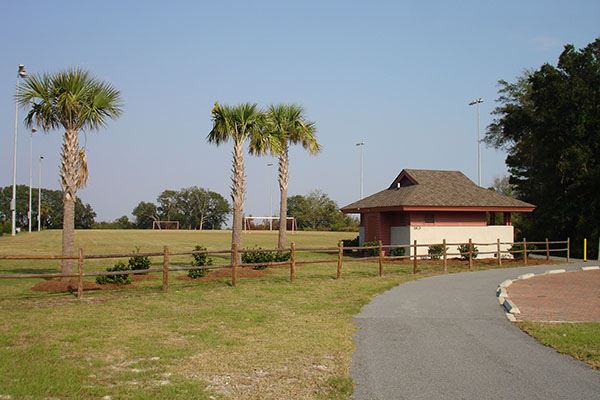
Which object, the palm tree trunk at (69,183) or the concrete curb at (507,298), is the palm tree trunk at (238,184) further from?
the concrete curb at (507,298)

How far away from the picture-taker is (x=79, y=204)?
118812 millimetres

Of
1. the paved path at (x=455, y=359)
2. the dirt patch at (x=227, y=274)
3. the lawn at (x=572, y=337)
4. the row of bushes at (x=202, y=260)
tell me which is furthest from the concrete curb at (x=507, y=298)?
the dirt patch at (x=227, y=274)

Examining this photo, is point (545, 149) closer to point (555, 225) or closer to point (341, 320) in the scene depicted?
point (555, 225)

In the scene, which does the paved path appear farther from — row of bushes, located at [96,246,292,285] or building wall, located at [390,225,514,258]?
building wall, located at [390,225,514,258]

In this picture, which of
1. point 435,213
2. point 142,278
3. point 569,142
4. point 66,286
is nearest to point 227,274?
point 142,278

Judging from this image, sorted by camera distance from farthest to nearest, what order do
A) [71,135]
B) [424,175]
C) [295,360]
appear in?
[424,175] < [71,135] < [295,360]

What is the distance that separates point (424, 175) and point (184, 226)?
97.1 metres

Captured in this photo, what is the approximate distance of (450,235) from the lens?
28.4 meters

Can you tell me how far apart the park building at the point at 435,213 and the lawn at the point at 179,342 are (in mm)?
13591

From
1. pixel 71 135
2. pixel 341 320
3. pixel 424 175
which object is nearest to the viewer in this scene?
pixel 341 320

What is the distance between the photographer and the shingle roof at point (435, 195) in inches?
1109

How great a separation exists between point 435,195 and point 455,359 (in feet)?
73.8

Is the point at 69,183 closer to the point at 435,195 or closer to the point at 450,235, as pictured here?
the point at 435,195

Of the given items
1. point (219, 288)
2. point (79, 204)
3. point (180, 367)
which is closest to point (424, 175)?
point (219, 288)
